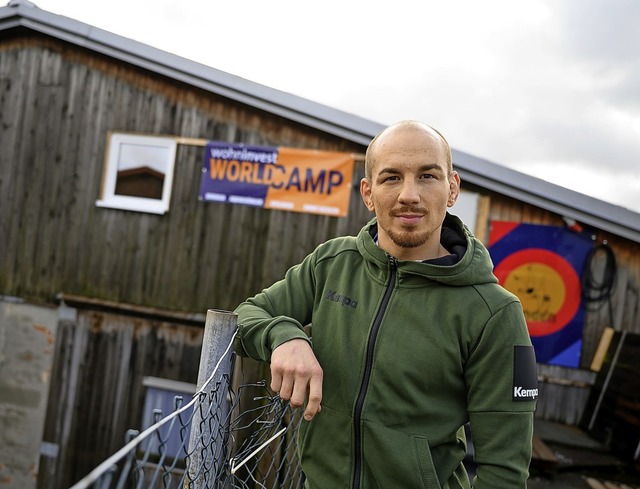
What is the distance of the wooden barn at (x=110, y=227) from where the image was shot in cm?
659

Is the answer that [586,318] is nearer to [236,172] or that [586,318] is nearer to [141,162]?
[236,172]

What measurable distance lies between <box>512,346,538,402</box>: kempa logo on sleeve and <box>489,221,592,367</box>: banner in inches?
185

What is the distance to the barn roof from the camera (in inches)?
222

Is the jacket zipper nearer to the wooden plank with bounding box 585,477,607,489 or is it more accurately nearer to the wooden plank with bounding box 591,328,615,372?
the wooden plank with bounding box 585,477,607,489

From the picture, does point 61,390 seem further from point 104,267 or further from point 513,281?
point 513,281

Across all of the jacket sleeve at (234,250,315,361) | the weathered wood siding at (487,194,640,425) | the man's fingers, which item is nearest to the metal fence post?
the jacket sleeve at (234,250,315,361)

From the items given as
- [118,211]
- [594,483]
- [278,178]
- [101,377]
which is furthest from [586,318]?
[101,377]

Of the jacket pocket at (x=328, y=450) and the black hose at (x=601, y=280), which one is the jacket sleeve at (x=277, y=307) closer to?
the jacket pocket at (x=328, y=450)

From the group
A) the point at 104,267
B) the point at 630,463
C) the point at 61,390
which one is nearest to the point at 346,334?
the point at 630,463

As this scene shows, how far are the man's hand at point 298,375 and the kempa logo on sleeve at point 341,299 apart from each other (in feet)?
0.76

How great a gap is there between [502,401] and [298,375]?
0.54 meters

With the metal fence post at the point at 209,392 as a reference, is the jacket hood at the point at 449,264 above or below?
above

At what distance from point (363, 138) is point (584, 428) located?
4.07 meters

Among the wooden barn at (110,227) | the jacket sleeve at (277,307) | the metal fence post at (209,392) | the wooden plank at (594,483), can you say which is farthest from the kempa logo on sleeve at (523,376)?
the wooden barn at (110,227)
